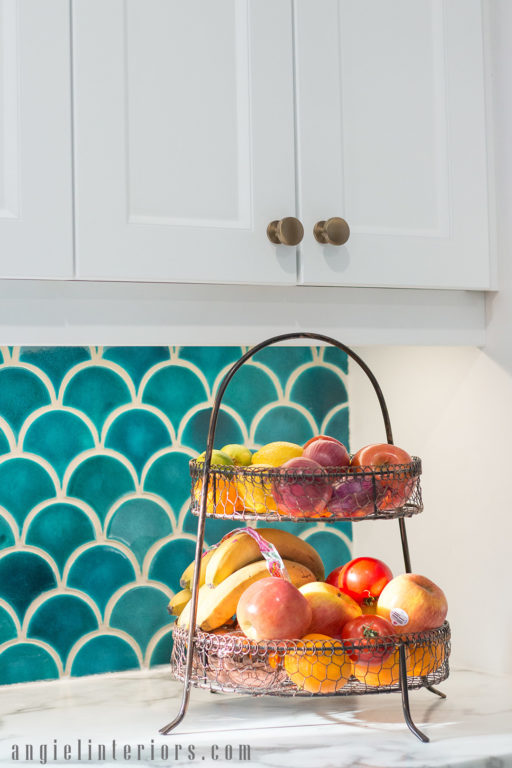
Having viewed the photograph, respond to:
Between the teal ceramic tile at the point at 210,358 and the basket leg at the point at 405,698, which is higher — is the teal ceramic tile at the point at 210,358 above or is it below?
above

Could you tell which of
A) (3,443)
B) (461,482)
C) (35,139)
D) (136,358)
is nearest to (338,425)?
(461,482)

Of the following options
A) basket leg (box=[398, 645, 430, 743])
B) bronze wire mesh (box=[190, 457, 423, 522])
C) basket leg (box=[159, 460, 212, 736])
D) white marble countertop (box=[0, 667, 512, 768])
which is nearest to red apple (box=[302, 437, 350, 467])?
bronze wire mesh (box=[190, 457, 423, 522])

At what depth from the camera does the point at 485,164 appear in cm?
142

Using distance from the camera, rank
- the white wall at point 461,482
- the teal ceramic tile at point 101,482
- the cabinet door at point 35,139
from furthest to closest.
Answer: the teal ceramic tile at point 101,482 < the white wall at point 461,482 < the cabinet door at point 35,139

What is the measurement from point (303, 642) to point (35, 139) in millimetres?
712

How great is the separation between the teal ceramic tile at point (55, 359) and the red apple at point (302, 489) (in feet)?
1.64

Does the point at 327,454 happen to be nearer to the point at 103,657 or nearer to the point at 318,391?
the point at 318,391

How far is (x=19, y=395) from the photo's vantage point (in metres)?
1.51

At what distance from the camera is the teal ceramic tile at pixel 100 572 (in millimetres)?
1546

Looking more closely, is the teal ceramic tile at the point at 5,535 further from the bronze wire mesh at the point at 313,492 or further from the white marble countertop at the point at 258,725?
the bronze wire mesh at the point at 313,492

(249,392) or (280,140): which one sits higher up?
(280,140)

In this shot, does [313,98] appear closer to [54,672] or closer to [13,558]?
[13,558]

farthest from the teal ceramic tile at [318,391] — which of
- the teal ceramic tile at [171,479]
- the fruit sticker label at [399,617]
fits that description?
the fruit sticker label at [399,617]

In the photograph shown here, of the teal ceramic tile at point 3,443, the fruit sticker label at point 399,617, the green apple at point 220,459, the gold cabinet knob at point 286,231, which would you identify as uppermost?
the gold cabinet knob at point 286,231
